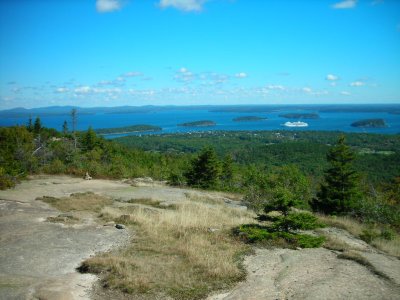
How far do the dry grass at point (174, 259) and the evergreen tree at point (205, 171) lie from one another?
17.3 m

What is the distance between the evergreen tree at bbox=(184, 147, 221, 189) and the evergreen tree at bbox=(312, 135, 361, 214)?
9.66 meters

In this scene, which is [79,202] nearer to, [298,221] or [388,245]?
[298,221]

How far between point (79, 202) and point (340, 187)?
18886 mm

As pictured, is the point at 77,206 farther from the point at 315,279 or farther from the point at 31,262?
the point at 315,279

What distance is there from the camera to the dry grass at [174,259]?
774 cm

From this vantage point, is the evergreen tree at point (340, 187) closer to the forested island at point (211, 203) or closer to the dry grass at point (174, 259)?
the forested island at point (211, 203)

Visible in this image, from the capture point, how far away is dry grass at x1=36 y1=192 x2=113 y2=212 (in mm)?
16266

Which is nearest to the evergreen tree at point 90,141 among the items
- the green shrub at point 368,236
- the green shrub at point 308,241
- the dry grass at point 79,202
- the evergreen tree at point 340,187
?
the dry grass at point 79,202

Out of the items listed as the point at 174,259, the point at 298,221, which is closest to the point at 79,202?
the point at 174,259

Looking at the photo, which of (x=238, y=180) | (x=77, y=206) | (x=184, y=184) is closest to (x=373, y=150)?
(x=238, y=180)

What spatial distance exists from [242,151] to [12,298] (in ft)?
381

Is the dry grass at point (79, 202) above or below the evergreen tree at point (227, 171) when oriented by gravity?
above

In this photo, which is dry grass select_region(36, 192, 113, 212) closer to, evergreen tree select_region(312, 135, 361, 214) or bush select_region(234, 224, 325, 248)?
bush select_region(234, 224, 325, 248)

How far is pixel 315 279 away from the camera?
26.0ft
